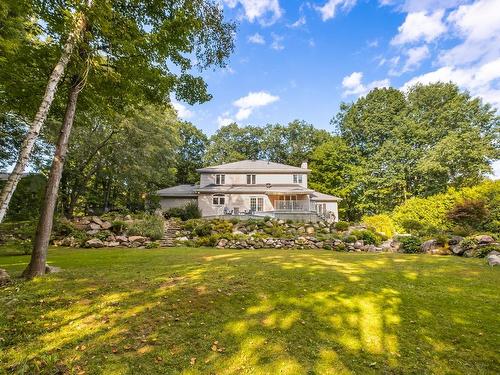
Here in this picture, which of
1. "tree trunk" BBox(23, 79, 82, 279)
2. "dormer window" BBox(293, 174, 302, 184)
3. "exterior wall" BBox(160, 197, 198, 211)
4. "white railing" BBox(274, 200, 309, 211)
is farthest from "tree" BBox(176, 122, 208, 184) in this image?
"tree trunk" BBox(23, 79, 82, 279)

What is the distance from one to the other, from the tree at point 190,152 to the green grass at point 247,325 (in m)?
38.3

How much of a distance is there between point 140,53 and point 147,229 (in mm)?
11238

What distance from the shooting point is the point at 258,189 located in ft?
90.5

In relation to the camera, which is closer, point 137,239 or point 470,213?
point 137,239

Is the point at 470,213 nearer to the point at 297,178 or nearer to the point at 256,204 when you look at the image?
the point at 297,178

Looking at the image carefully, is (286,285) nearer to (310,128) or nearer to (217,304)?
(217,304)

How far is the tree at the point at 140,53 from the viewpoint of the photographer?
5.93m

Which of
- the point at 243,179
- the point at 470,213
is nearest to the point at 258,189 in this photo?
the point at 243,179

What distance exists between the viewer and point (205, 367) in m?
2.92

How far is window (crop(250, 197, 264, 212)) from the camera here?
2733cm

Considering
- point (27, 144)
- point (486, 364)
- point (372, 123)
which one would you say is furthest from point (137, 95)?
point (372, 123)

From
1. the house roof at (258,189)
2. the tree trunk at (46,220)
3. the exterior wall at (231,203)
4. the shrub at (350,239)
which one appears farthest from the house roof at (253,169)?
the tree trunk at (46,220)

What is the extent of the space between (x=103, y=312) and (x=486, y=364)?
5.21 meters

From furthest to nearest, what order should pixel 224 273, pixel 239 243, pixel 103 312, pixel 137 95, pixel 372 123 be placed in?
pixel 372 123
pixel 239 243
pixel 137 95
pixel 224 273
pixel 103 312
